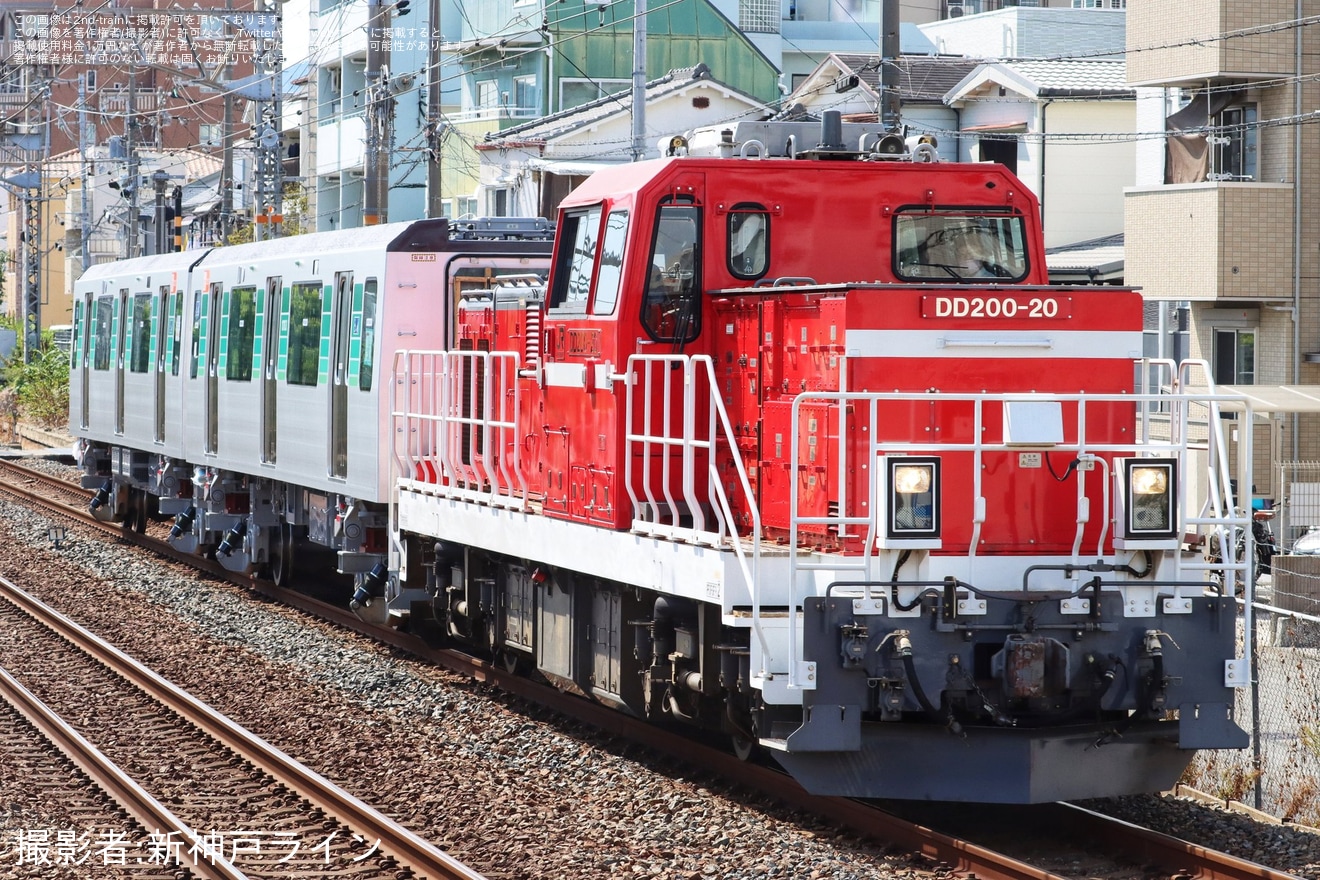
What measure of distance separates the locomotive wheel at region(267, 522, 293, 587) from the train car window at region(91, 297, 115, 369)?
7617 mm

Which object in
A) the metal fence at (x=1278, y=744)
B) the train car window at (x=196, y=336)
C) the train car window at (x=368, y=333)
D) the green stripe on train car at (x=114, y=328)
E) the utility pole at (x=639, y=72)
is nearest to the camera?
the metal fence at (x=1278, y=744)

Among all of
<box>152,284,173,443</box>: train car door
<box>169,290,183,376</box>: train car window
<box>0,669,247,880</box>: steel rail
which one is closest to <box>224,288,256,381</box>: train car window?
<box>169,290,183,376</box>: train car window

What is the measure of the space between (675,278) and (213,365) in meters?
11.2

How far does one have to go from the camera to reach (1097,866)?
8.22m

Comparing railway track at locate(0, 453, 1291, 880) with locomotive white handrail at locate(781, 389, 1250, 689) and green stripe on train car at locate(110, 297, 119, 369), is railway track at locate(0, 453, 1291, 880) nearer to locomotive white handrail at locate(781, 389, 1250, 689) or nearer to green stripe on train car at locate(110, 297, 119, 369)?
locomotive white handrail at locate(781, 389, 1250, 689)

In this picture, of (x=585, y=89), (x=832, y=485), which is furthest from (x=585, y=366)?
(x=585, y=89)

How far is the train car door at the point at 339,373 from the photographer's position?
15.6 meters

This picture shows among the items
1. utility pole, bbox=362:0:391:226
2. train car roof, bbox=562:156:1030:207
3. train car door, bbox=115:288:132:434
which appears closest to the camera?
train car roof, bbox=562:156:1030:207

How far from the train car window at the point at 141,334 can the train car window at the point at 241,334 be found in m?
4.07

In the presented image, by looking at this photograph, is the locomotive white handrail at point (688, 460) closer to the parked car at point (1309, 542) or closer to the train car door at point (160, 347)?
the parked car at point (1309, 542)

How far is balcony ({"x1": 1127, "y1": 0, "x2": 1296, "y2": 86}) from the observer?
885 inches

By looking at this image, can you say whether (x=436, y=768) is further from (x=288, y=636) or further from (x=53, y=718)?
(x=288, y=636)

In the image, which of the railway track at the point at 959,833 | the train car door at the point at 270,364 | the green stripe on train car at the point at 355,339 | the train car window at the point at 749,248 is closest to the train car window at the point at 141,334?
the train car door at the point at 270,364

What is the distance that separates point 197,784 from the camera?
1028 centimetres
